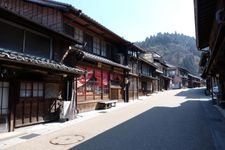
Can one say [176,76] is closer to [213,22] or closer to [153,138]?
[213,22]

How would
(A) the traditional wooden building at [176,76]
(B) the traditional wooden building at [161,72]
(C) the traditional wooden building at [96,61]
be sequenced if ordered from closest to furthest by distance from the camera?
(C) the traditional wooden building at [96,61] < (B) the traditional wooden building at [161,72] < (A) the traditional wooden building at [176,76]

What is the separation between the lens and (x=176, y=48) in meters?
142

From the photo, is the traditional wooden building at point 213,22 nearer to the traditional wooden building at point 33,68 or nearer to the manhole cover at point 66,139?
the manhole cover at point 66,139

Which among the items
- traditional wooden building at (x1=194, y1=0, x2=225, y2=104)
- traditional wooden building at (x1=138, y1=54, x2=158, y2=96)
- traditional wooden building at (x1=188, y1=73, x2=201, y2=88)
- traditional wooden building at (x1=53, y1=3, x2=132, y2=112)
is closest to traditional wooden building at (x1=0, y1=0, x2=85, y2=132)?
traditional wooden building at (x1=53, y1=3, x2=132, y2=112)

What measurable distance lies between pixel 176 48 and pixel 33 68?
139547mm

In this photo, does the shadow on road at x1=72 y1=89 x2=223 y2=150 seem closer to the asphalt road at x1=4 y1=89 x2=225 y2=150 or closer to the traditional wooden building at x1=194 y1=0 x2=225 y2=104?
the asphalt road at x1=4 y1=89 x2=225 y2=150

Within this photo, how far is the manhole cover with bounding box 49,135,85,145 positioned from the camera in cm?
858

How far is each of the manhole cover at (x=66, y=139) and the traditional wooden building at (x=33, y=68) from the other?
2.70 meters

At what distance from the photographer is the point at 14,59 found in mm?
9094

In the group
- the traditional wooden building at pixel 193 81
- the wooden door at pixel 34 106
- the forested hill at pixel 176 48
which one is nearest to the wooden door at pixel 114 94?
the wooden door at pixel 34 106

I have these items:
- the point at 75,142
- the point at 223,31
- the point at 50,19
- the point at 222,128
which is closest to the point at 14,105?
the point at 75,142

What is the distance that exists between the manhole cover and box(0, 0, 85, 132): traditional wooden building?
2.70 meters

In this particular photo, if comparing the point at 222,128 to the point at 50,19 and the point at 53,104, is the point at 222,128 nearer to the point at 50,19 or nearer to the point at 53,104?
the point at 53,104

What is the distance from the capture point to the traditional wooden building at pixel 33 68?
1016cm
